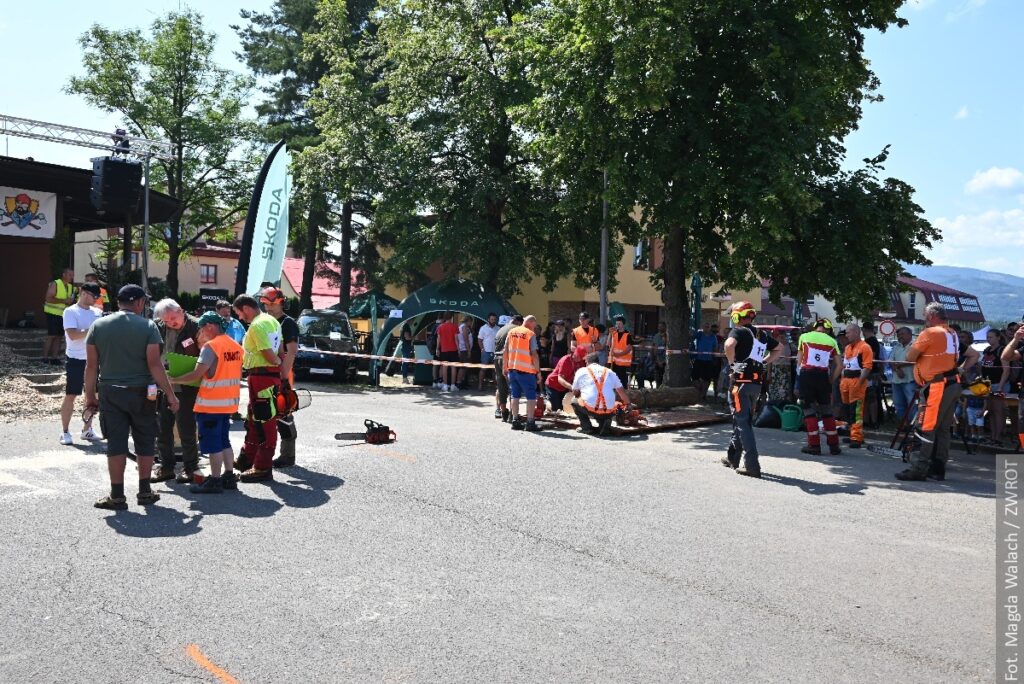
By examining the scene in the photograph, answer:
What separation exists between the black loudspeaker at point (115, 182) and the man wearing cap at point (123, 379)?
45.2 feet

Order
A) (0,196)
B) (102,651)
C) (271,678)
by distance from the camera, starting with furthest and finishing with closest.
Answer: (0,196) → (102,651) → (271,678)

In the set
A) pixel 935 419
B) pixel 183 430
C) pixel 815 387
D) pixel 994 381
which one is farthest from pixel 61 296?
pixel 994 381

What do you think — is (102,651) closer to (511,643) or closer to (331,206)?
(511,643)

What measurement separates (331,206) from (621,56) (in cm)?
2083

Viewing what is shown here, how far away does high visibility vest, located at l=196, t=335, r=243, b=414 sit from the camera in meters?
7.85

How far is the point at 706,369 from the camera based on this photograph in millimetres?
18812

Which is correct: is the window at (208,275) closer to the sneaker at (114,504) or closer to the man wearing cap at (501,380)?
the man wearing cap at (501,380)

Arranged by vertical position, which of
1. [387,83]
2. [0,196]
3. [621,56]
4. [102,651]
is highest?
[387,83]

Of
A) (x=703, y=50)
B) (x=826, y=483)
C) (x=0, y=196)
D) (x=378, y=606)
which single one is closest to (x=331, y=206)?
(x=0, y=196)

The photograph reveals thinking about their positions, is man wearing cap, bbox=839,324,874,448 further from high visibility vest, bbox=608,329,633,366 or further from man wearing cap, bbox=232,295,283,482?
man wearing cap, bbox=232,295,283,482

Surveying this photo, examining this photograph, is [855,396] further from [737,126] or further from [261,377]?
[261,377]

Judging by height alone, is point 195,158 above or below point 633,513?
above

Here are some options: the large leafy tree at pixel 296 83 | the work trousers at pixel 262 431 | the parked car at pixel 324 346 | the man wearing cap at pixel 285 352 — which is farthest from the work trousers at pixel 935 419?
the large leafy tree at pixel 296 83

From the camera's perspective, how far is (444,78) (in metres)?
23.0
